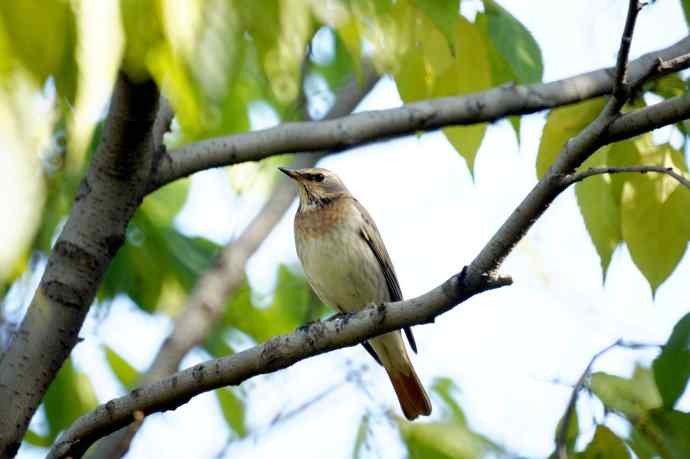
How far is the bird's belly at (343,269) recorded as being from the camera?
6.99 meters

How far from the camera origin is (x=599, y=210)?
3799mm

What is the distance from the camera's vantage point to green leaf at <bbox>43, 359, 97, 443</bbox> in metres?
5.61

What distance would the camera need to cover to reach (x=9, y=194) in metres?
1.28

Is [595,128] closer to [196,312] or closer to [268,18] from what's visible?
[268,18]

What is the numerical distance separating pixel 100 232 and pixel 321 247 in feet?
10.3

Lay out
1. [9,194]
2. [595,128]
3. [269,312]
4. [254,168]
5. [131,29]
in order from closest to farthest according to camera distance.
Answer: [9,194], [131,29], [595,128], [254,168], [269,312]

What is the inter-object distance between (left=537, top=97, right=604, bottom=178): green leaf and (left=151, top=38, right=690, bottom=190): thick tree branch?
1.04 feet

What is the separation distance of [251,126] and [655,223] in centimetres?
421

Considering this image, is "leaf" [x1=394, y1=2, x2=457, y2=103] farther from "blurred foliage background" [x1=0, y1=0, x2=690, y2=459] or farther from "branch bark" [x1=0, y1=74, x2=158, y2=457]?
"branch bark" [x1=0, y1=74, x2=158, y2=457]

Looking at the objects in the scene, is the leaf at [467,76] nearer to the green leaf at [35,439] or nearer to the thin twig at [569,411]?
the thin twig at [569,411]

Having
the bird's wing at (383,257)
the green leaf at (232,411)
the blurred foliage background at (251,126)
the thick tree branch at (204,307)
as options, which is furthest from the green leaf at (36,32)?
the bird's wing at (383,257)

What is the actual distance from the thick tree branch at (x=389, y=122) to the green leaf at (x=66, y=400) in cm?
198

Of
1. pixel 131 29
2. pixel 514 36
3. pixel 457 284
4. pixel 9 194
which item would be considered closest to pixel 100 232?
pixel 457 284

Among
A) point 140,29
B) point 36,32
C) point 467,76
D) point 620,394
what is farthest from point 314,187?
point 36,32
